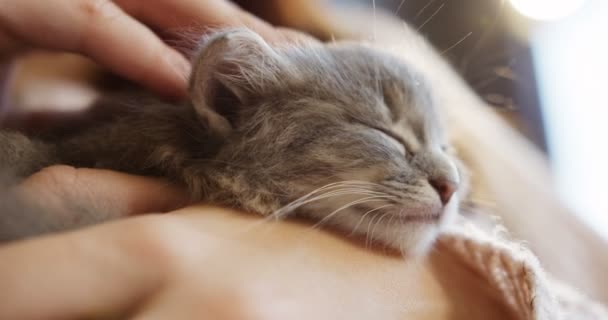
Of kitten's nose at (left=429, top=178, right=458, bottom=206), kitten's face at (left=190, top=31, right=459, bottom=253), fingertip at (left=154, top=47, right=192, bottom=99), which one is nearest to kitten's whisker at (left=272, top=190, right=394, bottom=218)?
kitten's face at (left=190, top=31, right=459, bottom=253)

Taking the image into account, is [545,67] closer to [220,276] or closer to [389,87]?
[389,87]

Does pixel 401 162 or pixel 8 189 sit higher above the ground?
pixel 401 162

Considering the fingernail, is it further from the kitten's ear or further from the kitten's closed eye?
the kitten's closed eye

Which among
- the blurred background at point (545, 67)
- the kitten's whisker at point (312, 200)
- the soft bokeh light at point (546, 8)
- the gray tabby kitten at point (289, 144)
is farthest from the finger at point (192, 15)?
the soft bokeh light at point (546, 8)

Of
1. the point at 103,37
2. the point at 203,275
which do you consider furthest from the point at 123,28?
the point at 203,275

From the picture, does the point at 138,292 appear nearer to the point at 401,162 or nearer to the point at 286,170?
the point at 286,170

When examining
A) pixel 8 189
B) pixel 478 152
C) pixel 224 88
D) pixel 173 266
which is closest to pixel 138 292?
pixel 173 266
